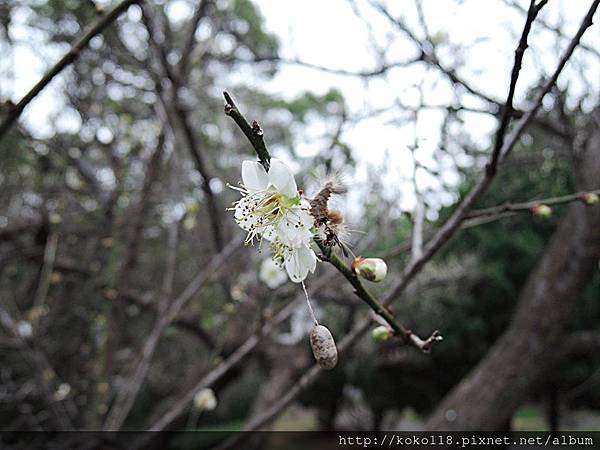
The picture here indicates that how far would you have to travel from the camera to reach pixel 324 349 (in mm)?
500

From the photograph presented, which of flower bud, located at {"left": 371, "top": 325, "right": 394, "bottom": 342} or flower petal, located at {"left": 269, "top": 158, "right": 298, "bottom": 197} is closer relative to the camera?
flower petal, located at {"left": 269, "top": 158, "right": 298, "bottom": 197}

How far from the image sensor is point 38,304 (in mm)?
2064

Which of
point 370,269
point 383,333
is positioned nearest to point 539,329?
point 383,333

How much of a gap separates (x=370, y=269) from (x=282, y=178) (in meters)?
0.17

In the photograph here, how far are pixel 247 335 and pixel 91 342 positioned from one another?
0.87m

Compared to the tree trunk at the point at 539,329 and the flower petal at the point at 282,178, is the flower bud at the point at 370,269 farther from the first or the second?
the tree trunk at the point at 539,329

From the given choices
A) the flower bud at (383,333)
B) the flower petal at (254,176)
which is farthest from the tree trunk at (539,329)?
the flower petal at (254,176)

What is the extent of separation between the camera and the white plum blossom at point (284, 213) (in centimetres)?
55

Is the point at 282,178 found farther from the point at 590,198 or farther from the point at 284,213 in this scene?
the point at 590,198

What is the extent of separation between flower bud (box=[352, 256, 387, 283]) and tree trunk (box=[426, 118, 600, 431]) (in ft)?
5.20

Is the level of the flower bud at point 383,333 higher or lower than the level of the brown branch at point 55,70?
lower

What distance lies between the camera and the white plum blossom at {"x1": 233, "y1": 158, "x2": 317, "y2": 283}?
1.80 feet

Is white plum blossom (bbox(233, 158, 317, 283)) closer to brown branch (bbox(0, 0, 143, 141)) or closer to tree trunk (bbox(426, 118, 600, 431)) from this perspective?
brown branch (bbox(0, 0, 143, 141))

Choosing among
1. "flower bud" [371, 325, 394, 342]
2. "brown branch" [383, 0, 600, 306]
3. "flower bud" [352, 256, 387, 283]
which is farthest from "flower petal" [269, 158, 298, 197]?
"brown branch" [383, 0, 600, 306]
